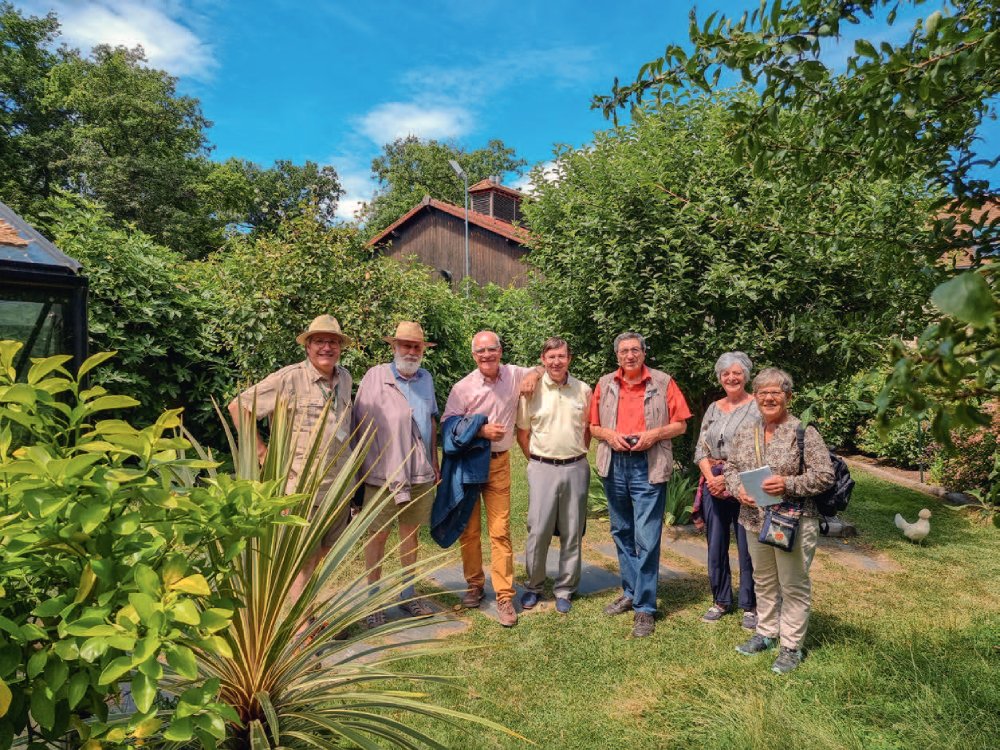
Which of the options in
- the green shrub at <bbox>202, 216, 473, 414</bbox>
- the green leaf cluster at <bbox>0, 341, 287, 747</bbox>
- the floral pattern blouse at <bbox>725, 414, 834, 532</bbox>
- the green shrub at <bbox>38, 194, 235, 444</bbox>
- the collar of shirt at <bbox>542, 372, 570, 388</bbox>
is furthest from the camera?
the green shrub at <bbox>202, 216, 473, 414</bbox>

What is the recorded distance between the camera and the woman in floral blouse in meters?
3.55

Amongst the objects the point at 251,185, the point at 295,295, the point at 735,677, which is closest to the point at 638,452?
the point at 735,677

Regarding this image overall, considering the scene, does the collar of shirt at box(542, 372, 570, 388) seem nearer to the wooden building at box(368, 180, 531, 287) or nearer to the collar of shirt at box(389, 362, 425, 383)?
the collar of shirt at box(389, 362, 425, 383)

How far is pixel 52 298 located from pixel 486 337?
261 centimetres

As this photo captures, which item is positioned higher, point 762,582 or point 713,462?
point 713,462

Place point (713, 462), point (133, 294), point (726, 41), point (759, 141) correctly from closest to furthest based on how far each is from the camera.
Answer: point (726, 41) → point (759, 141) → point (713, 462) → point (133, 294)

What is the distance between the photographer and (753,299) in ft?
19.0

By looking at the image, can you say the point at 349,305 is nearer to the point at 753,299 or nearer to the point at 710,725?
the point at 753,299

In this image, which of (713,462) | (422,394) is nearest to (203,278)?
(422,394)

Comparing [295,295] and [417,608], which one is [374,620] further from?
[295,295]

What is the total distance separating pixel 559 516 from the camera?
4734 millimetres

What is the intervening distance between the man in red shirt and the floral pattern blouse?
578 mm

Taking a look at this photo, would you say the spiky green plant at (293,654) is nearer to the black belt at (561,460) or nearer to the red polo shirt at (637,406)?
the black belt at (561,460)

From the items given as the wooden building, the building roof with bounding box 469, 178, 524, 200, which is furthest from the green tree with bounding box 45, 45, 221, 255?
the building roof with bounding box 469, 178, 524, 200
